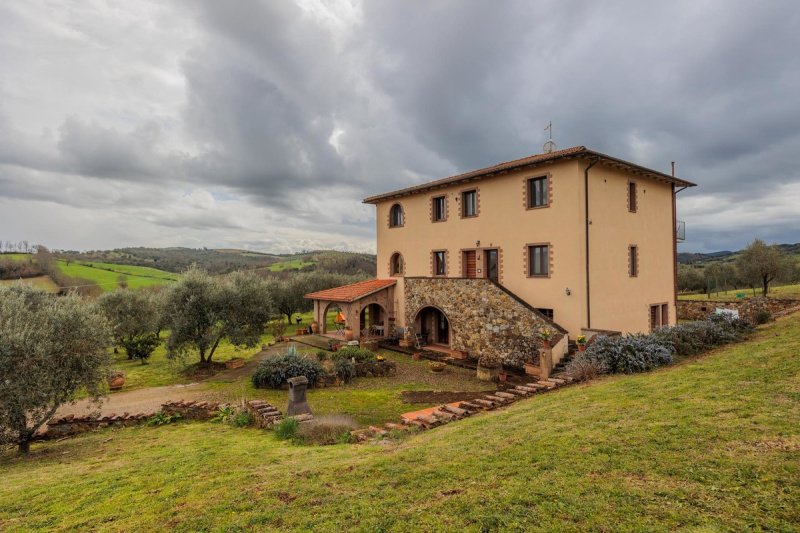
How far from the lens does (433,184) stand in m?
21.9

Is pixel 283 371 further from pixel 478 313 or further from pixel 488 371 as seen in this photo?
pixel 478 313

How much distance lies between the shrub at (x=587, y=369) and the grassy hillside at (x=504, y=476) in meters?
2.88

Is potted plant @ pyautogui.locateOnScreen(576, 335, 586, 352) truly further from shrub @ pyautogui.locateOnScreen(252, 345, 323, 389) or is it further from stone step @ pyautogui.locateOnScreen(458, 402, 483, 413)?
shrub @ pyautogui.locateOnScreen(252, 345, 323, 389)

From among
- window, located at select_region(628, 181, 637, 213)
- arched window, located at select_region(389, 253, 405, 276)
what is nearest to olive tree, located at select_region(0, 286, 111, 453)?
arched window, located at select_region(389, 253, 405, 276)

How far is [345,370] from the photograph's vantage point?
15523mm

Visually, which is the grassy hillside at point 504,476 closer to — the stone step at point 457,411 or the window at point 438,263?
the stone step at point 457,411

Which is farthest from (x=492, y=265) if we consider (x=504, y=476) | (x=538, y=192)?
(x=504, y=476)

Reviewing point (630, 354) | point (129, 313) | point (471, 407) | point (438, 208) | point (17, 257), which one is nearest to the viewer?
point (471, 407)

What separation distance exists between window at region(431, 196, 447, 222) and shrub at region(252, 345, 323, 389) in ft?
37.5

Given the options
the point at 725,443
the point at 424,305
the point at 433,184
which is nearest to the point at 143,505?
the point at 725,443

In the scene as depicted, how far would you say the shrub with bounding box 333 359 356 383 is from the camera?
15377 mm

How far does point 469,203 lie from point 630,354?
37.5 ft

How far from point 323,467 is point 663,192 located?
22388 millimetres

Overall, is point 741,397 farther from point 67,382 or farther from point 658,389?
point 67,382
